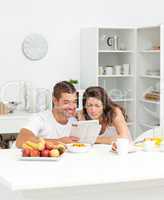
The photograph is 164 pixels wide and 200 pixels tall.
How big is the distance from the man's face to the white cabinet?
220 centimetres

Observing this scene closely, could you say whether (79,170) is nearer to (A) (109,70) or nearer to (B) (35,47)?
(B) (35,47)

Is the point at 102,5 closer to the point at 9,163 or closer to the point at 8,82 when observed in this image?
the point at 8,82

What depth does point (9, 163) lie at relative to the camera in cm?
298

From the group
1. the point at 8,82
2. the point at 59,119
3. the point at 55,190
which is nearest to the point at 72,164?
the point at 55,190

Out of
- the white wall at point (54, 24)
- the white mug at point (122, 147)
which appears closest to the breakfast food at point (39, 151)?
the white mug at point (122, 147)

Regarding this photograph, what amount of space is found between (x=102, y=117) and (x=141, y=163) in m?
1.20

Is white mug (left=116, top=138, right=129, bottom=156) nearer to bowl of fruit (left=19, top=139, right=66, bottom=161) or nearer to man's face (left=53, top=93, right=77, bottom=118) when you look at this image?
bowl of fruit (left=19, top=139, right=66, bottom=161)

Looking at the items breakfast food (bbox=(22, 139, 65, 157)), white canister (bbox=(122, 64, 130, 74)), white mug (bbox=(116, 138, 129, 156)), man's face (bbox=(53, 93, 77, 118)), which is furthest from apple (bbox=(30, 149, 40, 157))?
white canister (bbox=(122, 64, 130, 74))

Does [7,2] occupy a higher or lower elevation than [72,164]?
higher

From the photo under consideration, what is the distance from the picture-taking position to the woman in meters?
4.11

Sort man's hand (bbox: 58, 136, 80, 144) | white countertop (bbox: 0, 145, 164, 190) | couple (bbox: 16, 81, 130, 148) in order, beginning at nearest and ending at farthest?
white countertop (bbox: 0, 145, 164, 190) < man's hand (bbox: 58, 136, 80, 144) < couple (bbox: 16, 81, 130, 148)

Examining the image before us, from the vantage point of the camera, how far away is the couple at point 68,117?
3.79 meters

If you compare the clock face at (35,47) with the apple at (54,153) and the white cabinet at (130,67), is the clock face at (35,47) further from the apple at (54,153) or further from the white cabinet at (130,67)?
the apple at (54,153)

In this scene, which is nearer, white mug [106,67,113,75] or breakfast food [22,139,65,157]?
breakfast food [22,139,65,157]
